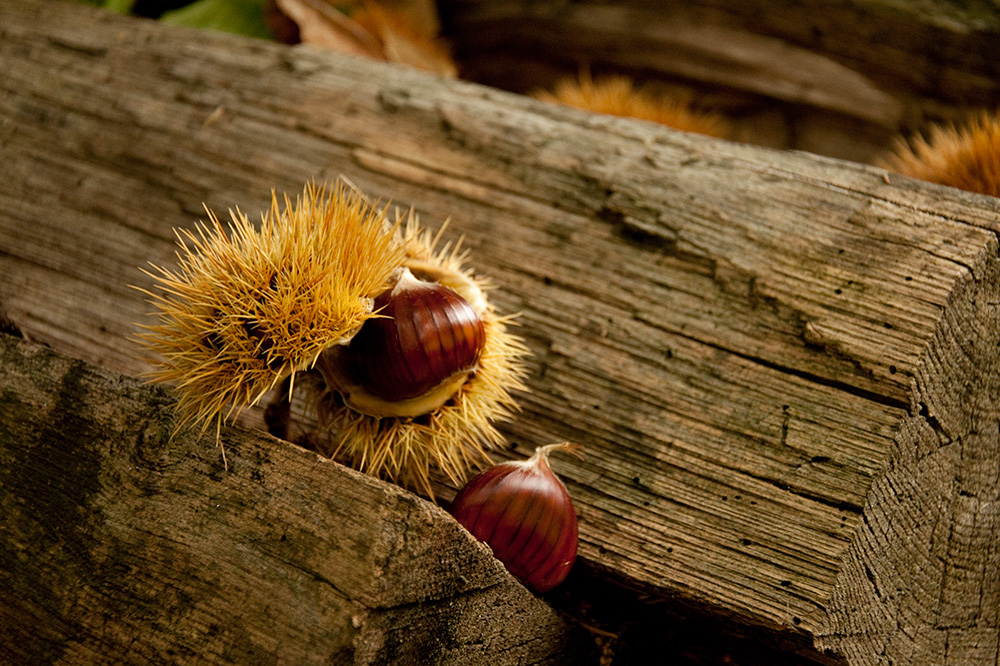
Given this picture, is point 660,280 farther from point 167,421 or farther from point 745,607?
point 167,421

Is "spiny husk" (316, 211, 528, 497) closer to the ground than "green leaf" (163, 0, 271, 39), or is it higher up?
closer to the ground

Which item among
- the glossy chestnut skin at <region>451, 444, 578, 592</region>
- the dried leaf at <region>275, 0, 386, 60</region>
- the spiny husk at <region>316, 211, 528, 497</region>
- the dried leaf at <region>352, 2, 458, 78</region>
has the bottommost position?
the glossy chestnut skin at <region>451, 444, 578, 592</region>

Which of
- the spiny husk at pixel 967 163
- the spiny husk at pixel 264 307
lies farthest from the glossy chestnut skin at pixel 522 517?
the spiny husk at pixel 967 163

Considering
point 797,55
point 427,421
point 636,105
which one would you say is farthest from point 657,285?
point 797,55


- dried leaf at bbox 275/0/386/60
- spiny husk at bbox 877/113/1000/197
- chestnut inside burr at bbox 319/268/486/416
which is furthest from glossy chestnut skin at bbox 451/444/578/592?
dried leaf at bbox 275/0/386/60

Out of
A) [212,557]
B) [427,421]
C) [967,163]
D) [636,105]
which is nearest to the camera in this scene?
[212,557]

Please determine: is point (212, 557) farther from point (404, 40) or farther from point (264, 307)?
point (404, 40)

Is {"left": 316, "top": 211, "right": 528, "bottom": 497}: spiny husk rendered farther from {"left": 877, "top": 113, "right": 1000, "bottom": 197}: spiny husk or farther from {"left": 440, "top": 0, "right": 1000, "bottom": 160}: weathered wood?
{"left": 440, "top": 0, "right": 1000, "bottom": 160}: weathered wood
